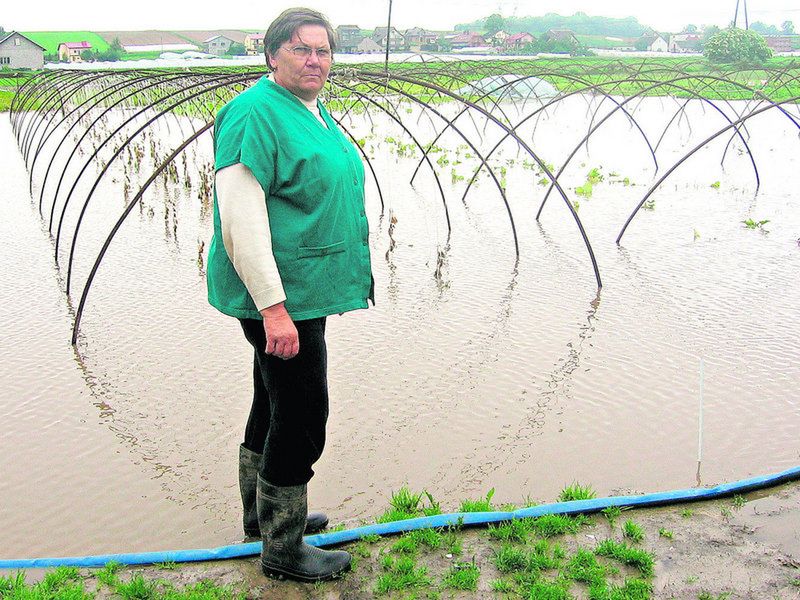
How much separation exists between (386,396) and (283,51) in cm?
260

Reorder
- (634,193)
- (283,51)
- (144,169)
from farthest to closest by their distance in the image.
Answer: (144,169) < (634,193) < (283,51)

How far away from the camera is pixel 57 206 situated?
9.86 metres

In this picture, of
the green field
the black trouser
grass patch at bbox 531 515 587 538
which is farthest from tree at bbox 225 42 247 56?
the black trouser

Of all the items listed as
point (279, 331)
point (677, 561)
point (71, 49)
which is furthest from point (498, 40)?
point (279, 331)

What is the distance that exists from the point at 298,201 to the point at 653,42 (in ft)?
308

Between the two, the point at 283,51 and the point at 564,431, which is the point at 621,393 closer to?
the point at 564,431

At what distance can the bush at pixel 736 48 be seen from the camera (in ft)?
144

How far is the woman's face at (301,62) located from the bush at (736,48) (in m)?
45.9

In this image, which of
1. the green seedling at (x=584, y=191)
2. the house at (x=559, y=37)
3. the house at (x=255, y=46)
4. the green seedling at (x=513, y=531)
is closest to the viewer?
the green seedling at (x=513, y=531)

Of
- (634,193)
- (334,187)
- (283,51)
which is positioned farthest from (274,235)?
(634,193)

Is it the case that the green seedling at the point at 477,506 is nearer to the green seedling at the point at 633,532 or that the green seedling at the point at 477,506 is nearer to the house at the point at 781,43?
the green seedling at the point at 633,532

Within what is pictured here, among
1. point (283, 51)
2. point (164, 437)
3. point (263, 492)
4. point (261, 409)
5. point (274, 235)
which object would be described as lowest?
point (164, 437)

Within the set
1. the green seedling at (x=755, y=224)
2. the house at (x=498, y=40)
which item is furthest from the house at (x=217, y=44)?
the green seedling at (x=755, y=224)

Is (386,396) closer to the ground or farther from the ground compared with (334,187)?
closer to the ground
